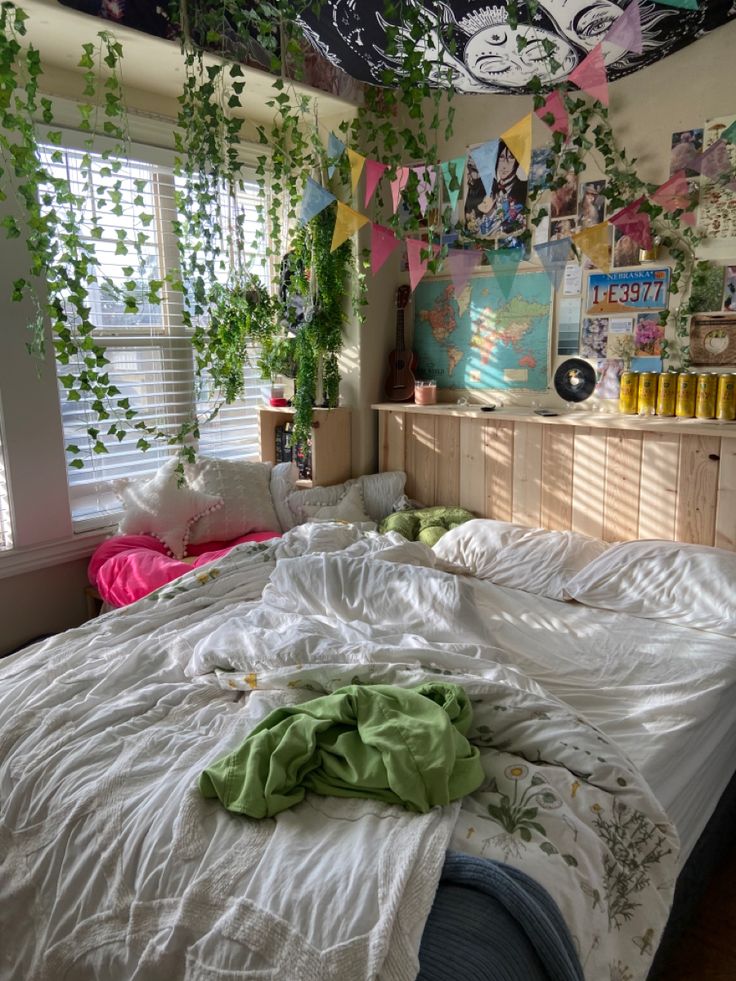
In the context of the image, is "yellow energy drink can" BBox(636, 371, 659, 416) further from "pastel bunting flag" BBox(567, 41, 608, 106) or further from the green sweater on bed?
the green sweater on bed

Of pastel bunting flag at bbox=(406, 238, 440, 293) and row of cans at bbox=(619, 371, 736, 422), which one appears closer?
row of cans at bbox=(619, 371, 736, 422)

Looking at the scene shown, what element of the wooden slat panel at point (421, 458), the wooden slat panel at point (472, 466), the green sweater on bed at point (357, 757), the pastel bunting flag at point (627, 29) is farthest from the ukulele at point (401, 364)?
the green sweater on bed at point (357, 757)

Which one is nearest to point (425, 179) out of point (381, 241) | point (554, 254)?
point (381, 241)

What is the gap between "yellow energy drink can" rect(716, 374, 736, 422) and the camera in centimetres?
254

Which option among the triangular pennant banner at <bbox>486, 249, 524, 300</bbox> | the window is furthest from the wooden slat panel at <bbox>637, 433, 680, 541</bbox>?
the window

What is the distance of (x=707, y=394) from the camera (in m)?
2.60

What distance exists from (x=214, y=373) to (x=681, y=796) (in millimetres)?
1927

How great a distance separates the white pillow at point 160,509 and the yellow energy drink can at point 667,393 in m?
1.89

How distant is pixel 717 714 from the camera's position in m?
1.82

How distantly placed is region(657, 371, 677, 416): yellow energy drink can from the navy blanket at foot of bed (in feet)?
6.66

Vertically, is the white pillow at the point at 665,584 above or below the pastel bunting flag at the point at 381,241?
below

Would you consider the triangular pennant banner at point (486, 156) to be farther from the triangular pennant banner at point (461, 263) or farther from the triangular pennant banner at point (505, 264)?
the triangular pennant banner at point (505, 264)

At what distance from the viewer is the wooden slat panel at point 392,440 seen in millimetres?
3494

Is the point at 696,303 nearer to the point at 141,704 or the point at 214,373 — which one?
the point at 214,373
